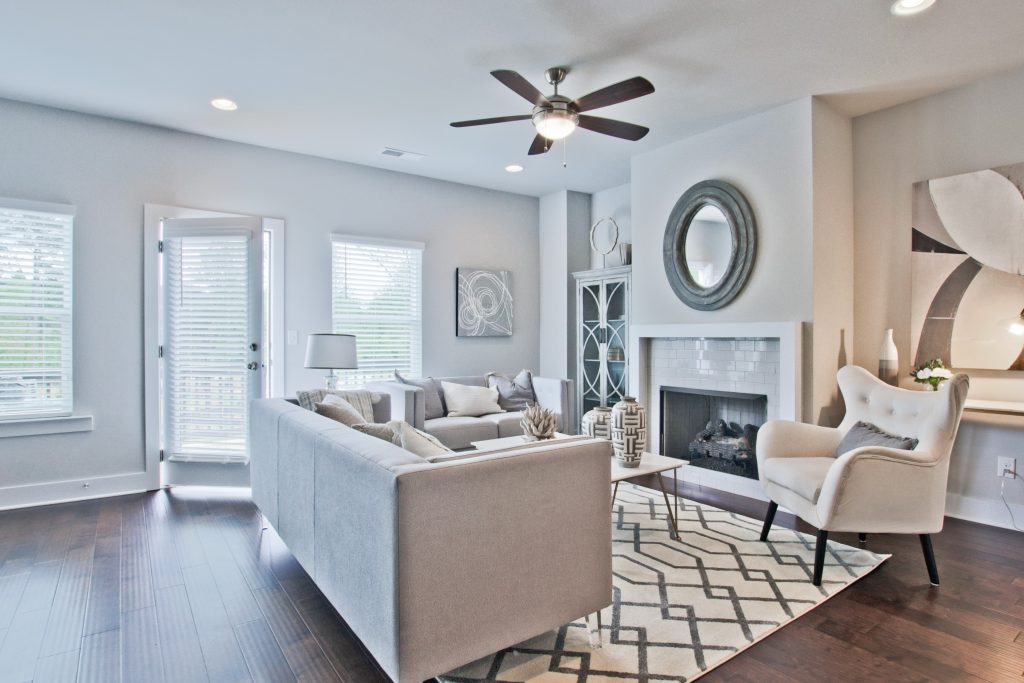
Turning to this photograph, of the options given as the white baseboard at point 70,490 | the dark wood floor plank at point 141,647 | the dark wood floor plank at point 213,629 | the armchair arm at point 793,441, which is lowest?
the dark wood floor plank at point 141,647

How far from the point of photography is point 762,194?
392 cm

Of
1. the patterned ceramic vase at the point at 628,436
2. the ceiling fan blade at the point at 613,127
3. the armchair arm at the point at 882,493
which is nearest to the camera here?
the armchair arm at the point at 882,493

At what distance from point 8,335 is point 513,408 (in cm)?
372

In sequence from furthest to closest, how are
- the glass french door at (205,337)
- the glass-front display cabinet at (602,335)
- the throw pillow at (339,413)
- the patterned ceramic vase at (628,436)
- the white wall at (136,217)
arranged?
1. the glass-front display cabinet at (602,335)
2. the glass french door at (205,337)
3. the white wall at (136,217)
4. the patterned ceramic vase at (628,436)
5. the throw pillow at (339,413)

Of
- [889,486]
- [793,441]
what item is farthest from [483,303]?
[889,486]

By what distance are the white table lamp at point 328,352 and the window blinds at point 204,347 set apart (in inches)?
19.2

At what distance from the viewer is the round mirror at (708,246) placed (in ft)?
13.7

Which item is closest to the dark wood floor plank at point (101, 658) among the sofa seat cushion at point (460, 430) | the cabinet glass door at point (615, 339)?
the sofa seat cushion at point (460, 430)

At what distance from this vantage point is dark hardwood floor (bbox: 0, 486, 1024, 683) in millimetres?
1875

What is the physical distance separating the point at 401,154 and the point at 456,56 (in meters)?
1.82

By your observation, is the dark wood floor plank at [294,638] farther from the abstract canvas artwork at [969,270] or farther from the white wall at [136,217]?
the abstract canvas artwork at [969,270]

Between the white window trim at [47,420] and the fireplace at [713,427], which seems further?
the fireplace at [713,427]

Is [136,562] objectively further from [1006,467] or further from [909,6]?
[1006,467]

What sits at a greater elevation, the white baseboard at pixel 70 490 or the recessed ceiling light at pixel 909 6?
the recessed ceiling light at pixel 909 6
